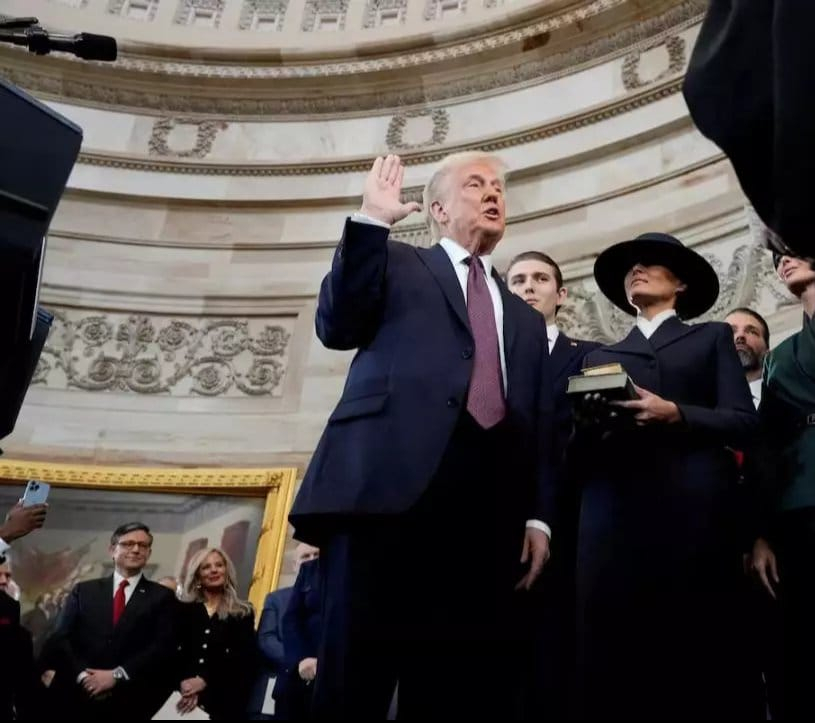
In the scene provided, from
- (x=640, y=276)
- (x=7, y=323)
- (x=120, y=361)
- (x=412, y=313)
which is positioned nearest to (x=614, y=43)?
(x=120, y=361)

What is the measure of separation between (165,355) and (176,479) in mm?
1311

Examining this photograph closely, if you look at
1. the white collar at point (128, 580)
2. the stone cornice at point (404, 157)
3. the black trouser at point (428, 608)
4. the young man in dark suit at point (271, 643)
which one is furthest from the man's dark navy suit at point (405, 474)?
the stone cornice at point (404, 157)

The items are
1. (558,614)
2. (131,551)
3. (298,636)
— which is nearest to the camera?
(558,614)

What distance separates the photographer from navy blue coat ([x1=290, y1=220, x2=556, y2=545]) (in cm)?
210

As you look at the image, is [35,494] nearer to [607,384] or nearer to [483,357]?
[483,357]

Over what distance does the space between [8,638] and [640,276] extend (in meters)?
2.88

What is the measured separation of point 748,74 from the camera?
4.79 ft

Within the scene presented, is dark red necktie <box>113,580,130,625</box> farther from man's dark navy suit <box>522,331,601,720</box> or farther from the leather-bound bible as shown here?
the leather-bound bible

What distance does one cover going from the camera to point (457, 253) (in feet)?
8.41

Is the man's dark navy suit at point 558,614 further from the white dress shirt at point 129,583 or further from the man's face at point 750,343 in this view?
the white dress shirt at point 129,583

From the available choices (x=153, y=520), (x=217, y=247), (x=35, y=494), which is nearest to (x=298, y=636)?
(x=35, y=494)

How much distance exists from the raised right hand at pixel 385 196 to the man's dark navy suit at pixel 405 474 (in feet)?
0.16

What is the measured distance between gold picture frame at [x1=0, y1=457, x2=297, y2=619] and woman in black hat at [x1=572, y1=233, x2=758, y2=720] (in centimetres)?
412

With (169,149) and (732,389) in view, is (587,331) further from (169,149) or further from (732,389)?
(169,149)
